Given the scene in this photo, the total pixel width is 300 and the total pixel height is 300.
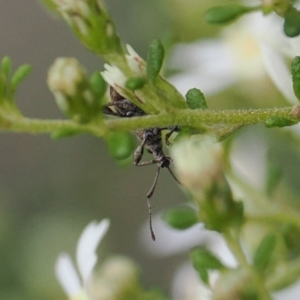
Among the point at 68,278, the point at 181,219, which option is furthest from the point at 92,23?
the point at 68,278

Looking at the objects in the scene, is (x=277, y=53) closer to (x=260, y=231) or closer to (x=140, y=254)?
(x=260, y=231)

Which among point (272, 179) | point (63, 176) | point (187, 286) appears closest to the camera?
point (272, 179)

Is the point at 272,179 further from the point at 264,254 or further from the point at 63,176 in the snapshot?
the point at 63,176

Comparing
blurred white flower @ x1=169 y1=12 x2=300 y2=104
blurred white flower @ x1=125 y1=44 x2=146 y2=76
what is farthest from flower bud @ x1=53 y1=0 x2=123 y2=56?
blurred white flower @ x1=169 y1=12 x2=300 y2=104

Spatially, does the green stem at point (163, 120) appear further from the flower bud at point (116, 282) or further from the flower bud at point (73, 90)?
the flower bud at point (116, 282)

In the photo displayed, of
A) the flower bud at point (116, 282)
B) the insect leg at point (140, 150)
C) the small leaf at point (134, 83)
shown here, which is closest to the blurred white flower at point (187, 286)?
the flower bud at point (116, 282)

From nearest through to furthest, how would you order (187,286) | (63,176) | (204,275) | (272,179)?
(204,275) → (272,179) → (187,286) → (63,176)
